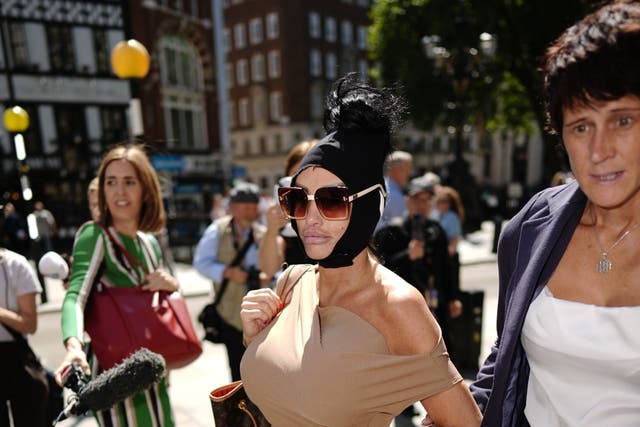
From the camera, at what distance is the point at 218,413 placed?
1.65 metres

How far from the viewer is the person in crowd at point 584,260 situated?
121cm

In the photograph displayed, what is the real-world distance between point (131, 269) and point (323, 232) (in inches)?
59.0

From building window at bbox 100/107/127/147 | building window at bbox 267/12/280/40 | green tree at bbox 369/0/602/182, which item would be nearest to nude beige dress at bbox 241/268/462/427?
green tree at bbox 369/0/602/182

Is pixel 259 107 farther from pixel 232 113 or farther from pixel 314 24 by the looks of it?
pixel 314 24

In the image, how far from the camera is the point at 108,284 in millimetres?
2439

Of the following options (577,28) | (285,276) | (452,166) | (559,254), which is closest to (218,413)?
(285,276)

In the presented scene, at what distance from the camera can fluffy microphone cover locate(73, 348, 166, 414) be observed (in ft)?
5.96

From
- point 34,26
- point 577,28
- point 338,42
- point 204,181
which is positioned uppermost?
point 338,42

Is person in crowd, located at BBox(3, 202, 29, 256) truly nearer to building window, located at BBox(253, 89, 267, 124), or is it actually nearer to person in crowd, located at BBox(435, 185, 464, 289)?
person in crowd, located at BBox(435, 185, 464, 289)

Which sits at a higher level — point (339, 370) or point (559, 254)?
point (559, 254)

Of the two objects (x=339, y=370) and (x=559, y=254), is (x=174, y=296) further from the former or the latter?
(x=559, y=254)

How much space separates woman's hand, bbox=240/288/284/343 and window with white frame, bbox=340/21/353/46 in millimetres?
41568

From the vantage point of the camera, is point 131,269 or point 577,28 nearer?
point 577,28

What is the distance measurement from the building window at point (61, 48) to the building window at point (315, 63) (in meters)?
21.4
